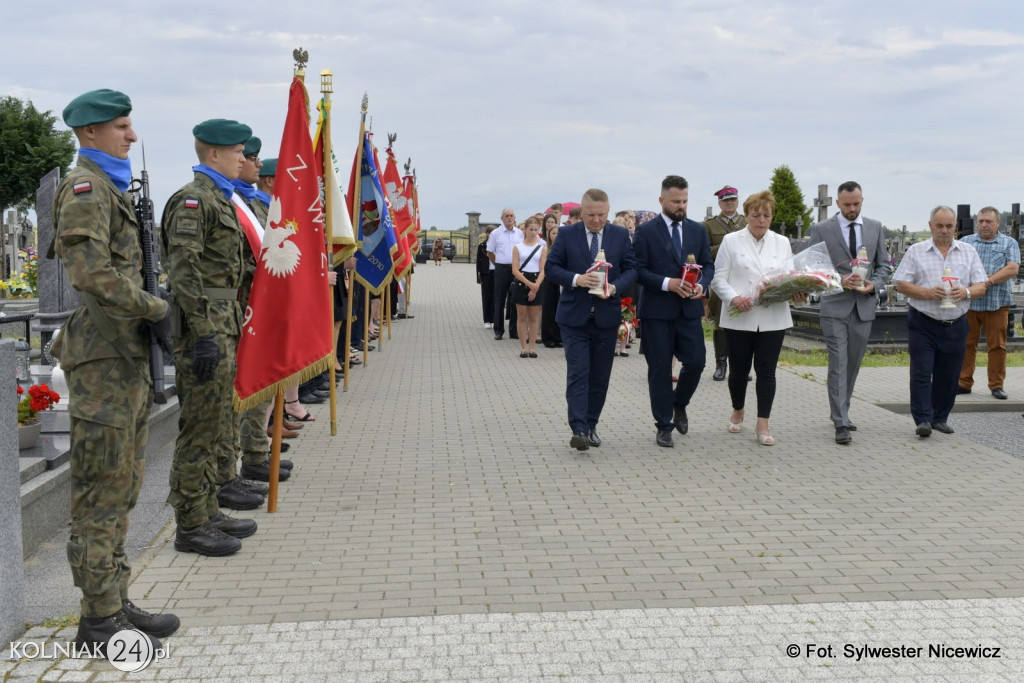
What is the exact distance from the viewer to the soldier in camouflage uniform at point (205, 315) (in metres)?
5.04

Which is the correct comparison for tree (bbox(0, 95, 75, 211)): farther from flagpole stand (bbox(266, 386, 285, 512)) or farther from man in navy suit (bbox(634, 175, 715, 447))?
flagpole stand (bbox(266, 386, 285, 512))

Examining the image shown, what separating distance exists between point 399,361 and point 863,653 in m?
10.5

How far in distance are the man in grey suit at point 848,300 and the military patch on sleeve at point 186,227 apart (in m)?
5.58

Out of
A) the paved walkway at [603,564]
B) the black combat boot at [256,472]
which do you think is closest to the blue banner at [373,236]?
the paved walkway at [603,564]

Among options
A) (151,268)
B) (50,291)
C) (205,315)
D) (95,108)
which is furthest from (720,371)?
(95,108)

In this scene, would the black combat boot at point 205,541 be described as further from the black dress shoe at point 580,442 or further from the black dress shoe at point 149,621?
the black dress shoe at point 580,442

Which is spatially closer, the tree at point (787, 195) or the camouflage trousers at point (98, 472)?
the camouflage trousers at point (98, 472)

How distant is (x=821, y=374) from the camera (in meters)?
12.8

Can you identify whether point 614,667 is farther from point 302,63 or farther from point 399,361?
point 399,361

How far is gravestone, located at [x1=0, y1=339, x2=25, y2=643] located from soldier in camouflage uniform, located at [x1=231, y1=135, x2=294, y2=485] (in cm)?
206

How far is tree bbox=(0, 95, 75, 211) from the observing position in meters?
40.8

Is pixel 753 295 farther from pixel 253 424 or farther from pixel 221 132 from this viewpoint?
pixel 221 132

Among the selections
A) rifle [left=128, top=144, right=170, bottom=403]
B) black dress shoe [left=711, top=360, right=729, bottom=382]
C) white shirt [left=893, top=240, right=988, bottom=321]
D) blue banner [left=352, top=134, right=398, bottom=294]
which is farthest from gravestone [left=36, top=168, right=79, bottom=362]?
white shirt [left=893, top=240, right=988, bottom=321]

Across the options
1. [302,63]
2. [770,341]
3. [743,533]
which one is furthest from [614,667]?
[770,341]
